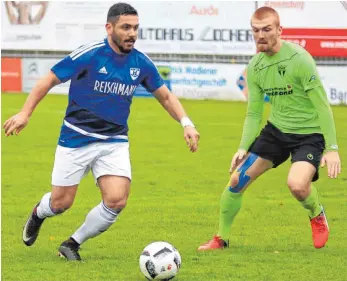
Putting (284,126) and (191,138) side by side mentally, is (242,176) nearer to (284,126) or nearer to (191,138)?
(284,126)

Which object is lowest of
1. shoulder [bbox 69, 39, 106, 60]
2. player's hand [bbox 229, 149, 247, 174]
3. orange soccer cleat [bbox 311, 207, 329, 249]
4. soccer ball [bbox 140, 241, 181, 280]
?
orange soccer cleat [bbox 311, 207, 329, 249]

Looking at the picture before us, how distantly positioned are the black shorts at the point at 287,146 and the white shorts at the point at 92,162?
1.43 meters

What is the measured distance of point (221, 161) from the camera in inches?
693

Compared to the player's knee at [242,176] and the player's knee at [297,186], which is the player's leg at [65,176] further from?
the player's knee at [297,186]

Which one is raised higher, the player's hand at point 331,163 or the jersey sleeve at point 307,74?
the jersey sleeve at point 307,74

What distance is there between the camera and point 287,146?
9.78 metres

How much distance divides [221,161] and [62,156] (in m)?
8.59

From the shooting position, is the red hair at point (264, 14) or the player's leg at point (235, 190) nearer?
the red hair at point (264, 14)

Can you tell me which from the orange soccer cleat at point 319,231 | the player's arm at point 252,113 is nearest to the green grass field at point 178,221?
the orange soccer cleat at point 319,231

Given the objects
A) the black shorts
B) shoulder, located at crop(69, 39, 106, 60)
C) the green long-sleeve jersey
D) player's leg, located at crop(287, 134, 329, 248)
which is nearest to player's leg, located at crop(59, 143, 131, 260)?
shoulder, located at crop(69, 39, 106, 60)

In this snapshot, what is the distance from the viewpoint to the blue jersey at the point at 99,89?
8.94 m

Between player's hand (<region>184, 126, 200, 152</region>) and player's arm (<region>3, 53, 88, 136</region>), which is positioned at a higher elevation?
player's arm (<region>3, 53, 88, 136</region>)

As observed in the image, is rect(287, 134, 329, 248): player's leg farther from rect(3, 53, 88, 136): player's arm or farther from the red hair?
rect(3, 53, 88, 136): player's arm

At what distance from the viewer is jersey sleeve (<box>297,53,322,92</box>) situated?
9.34 m
